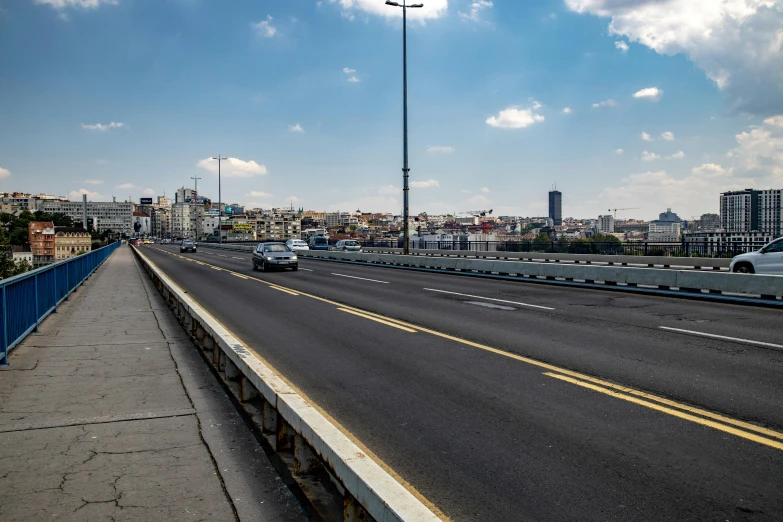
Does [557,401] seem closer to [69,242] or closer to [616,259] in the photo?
[616,259]

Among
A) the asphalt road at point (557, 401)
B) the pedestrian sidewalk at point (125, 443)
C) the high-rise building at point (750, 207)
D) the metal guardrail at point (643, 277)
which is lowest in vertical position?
the pedestrian sidewalk at point (125, 443)

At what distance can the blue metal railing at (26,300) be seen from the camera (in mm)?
7844

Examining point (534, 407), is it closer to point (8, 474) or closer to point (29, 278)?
point (8, 474)

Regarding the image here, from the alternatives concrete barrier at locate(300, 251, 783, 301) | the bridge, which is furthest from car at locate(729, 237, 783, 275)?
the bridge

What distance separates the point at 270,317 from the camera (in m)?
12.3

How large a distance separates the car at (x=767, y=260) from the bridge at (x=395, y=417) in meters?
6.29

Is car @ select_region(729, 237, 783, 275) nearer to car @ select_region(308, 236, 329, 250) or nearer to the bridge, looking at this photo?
the bridge

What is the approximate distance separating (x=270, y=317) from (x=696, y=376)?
28.4 feet

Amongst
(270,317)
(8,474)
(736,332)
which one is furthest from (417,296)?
(8,474)

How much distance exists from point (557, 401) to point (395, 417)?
1765mm

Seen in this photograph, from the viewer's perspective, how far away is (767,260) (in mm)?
16906

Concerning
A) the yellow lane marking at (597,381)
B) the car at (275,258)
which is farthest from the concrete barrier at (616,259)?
the yellow lane marking at (597,381)

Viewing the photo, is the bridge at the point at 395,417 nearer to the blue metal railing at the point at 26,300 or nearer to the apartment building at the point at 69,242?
the blue metal railing at the point at 26,300

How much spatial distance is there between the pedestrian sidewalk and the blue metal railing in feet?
1.11
